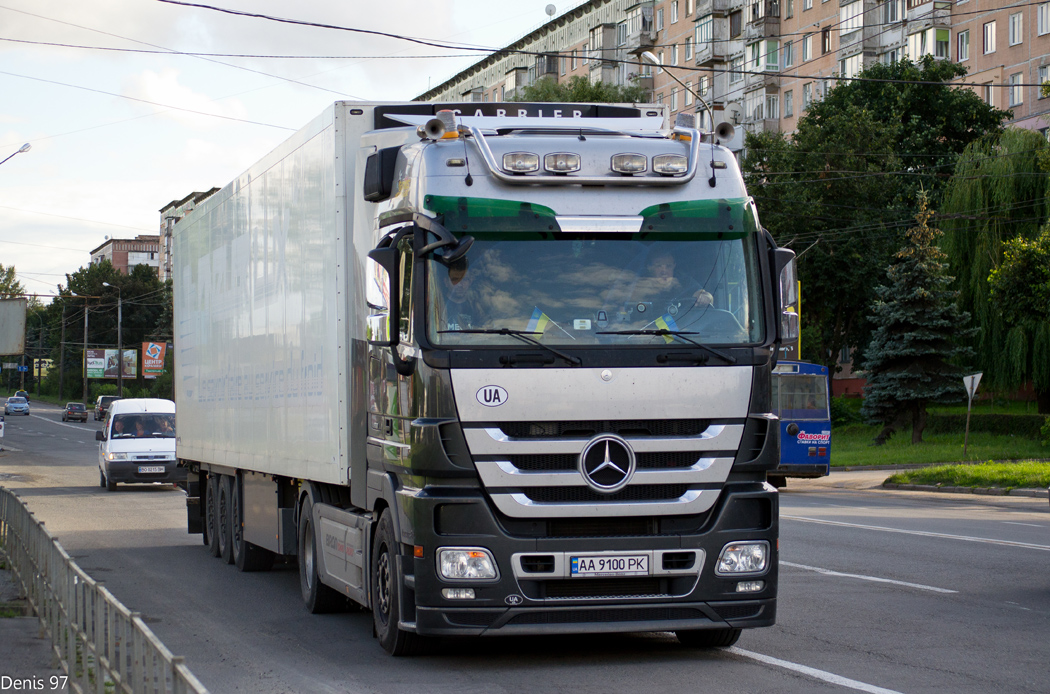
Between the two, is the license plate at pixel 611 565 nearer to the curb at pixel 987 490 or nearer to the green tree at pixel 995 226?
the curb at pixel 987 490

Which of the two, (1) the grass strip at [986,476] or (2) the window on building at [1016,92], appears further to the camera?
(2) the window on building at [1016,92]

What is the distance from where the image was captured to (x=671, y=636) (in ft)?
31.3

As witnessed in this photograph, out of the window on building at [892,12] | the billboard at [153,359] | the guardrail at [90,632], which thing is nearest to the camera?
the guardrail at [90,632]

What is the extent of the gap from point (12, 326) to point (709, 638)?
13759mm

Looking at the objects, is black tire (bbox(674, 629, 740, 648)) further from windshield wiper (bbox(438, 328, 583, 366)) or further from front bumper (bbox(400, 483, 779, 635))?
windshield wiper (bbox(438, 328, 583, 366))

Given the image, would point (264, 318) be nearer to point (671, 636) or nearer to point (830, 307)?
point (671, 636)

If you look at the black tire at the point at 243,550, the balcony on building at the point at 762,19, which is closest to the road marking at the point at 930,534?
the black tire at the point at 243,550

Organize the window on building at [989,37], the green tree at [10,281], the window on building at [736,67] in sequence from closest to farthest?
the window on building at [989,37] → the window on building at [736,67] → the green tree at [10,281]

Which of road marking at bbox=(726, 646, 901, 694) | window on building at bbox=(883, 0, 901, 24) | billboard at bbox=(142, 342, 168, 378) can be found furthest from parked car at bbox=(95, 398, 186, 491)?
billboard at bbox=(142, 342, 168, 378)

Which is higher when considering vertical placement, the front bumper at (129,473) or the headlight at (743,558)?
the headlight at (743,558)

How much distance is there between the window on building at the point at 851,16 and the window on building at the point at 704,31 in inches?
343

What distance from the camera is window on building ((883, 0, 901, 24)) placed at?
64.4m

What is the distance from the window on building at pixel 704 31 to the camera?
245 ft

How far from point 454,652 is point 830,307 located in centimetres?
5056
